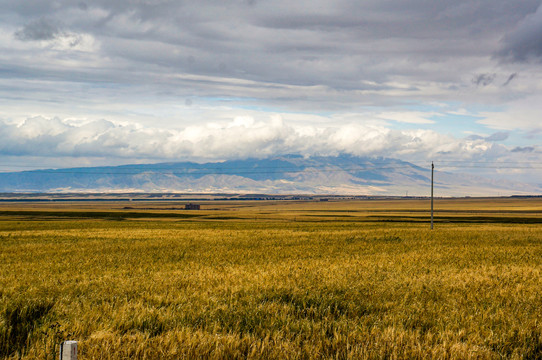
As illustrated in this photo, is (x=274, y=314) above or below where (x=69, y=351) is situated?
below

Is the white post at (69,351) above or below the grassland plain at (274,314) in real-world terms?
above

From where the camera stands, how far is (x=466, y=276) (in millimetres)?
18578

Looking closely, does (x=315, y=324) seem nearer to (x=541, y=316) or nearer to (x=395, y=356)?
(x=395, y=356)

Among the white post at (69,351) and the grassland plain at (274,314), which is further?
the grassland plain at (274,314)

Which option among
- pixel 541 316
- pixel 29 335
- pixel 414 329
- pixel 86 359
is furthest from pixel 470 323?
pixel 29 335

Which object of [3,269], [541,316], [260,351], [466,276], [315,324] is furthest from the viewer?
[3,269]

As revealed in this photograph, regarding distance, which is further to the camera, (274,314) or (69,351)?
(274,314)

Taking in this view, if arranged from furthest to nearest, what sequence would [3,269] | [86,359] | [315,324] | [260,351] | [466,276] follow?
[3,269] < [466,276] < [315,324] < [260,351] < [86,359]

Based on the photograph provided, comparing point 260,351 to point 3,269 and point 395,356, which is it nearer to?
point 395,356

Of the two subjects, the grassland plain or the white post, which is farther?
the grassland plain

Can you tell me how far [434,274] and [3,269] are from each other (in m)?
18.1

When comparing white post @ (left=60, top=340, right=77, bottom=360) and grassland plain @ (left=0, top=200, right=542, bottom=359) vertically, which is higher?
white post @ (left=60, top=340, right=77, bottom=360)

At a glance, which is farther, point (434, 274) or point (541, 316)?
point (434, 274)

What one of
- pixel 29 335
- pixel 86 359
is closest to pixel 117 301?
pixel 29 335
